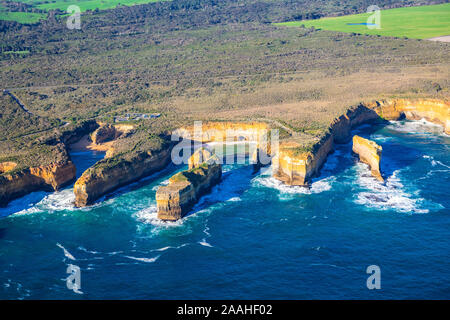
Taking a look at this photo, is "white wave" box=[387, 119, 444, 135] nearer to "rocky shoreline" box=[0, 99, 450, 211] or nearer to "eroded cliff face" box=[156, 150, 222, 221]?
"rocky shoreline" box=[0, 99, 450, 211]

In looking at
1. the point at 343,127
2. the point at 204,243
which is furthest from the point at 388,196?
the point at 204,243

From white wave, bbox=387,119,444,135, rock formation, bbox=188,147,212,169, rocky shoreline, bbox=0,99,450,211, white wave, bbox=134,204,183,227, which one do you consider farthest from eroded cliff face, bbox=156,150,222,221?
white wave, bbox=387,119,444,135

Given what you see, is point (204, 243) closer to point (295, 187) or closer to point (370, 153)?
point (295, 187)

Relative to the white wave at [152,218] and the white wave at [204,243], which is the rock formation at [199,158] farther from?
the white wave at [204,243]

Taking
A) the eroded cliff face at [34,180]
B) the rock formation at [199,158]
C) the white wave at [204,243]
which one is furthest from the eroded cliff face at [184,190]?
the eroded cliff face at [34,180]

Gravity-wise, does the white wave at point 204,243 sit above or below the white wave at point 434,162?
below

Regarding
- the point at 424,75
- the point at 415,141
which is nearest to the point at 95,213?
the point at 415,141
